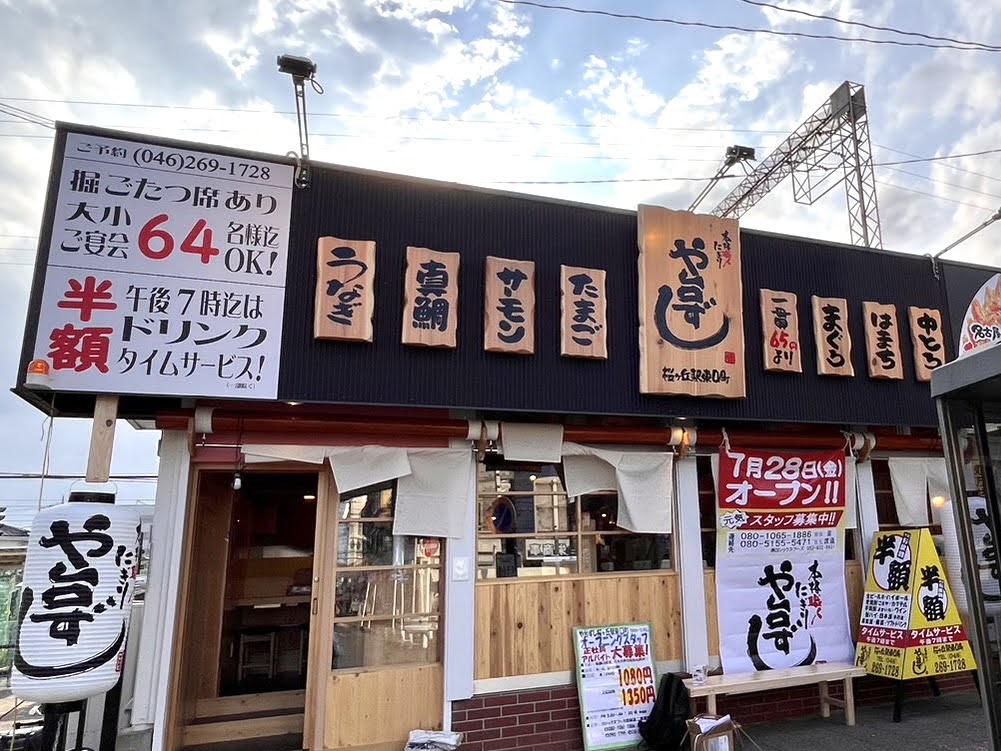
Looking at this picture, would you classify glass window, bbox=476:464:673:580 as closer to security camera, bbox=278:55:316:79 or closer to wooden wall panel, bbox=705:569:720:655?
wooden wall panel, bbox=705:569:720:655

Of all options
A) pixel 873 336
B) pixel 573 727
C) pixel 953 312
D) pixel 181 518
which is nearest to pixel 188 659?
pixel 181 518

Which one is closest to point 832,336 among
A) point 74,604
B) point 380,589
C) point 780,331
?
point 780,331

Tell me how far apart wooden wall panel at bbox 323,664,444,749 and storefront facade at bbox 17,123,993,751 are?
0.06ft

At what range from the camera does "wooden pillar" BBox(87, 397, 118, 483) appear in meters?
4.69

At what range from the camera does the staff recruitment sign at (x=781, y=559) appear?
6.54 meters

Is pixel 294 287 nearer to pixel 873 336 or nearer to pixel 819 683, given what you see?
pixel 873 336

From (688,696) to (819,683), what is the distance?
1932mm

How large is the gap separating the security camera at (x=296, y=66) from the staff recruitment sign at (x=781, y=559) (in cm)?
547

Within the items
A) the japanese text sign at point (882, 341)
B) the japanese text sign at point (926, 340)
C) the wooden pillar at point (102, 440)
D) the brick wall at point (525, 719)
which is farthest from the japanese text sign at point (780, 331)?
the wooden pillar at point (102, 440)

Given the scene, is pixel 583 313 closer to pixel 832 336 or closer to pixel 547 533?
pixel 547 533

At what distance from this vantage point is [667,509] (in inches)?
252

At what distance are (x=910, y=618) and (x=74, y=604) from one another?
25.0ft

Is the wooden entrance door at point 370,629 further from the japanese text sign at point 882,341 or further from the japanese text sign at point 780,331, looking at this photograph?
the japanese text sign at point 882,341

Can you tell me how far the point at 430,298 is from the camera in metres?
5.45
